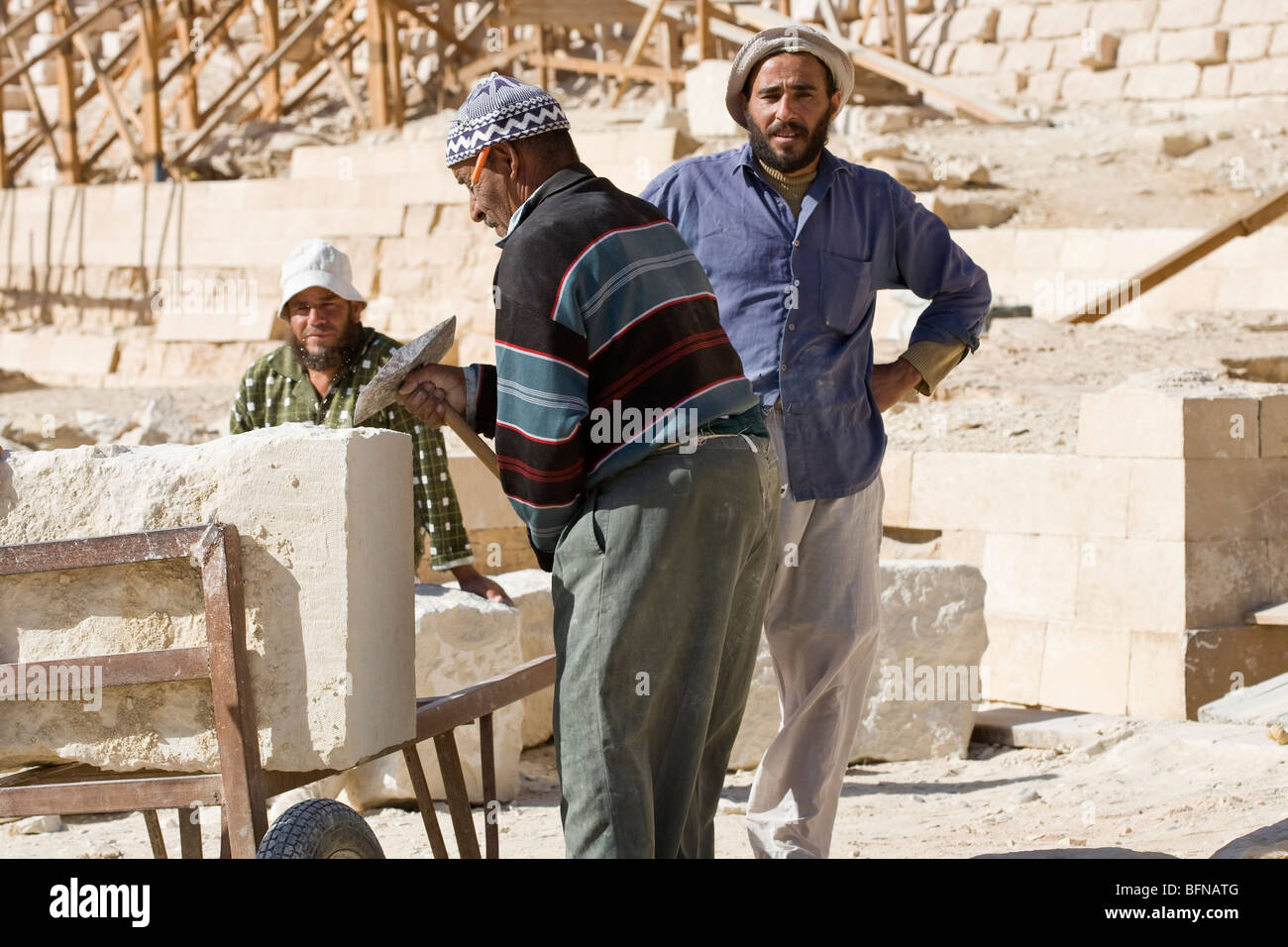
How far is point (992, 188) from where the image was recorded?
1563 cm

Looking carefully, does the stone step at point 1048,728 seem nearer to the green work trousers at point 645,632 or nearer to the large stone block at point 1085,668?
the large stone block at point 1085,668

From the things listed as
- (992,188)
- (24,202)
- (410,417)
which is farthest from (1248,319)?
(24,202)

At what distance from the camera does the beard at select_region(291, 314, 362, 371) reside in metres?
4.43

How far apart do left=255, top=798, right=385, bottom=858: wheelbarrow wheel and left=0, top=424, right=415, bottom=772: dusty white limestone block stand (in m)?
0.13

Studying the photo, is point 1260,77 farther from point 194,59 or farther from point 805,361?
point 805,361

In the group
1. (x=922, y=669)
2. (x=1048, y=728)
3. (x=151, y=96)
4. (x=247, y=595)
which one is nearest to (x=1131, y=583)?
(x=1048, y=728)

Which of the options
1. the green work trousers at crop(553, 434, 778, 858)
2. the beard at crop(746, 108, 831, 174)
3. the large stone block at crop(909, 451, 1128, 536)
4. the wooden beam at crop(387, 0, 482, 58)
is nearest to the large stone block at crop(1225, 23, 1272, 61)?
the wooden beam at crop(387, 0, 482, 58)

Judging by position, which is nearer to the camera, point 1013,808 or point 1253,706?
point 1013,808

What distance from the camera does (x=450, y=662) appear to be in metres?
5.43

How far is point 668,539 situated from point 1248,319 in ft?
33.4

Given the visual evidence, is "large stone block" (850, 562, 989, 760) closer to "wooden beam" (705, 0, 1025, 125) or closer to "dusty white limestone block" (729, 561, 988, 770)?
"dusty white limestone block" (729, 561, 988, 770)

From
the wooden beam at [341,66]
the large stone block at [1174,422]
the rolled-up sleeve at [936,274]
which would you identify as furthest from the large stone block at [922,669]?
the wooden beam at [341,66]

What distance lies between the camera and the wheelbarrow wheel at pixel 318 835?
299 centimetres

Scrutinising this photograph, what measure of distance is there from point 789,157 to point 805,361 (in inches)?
20.5
